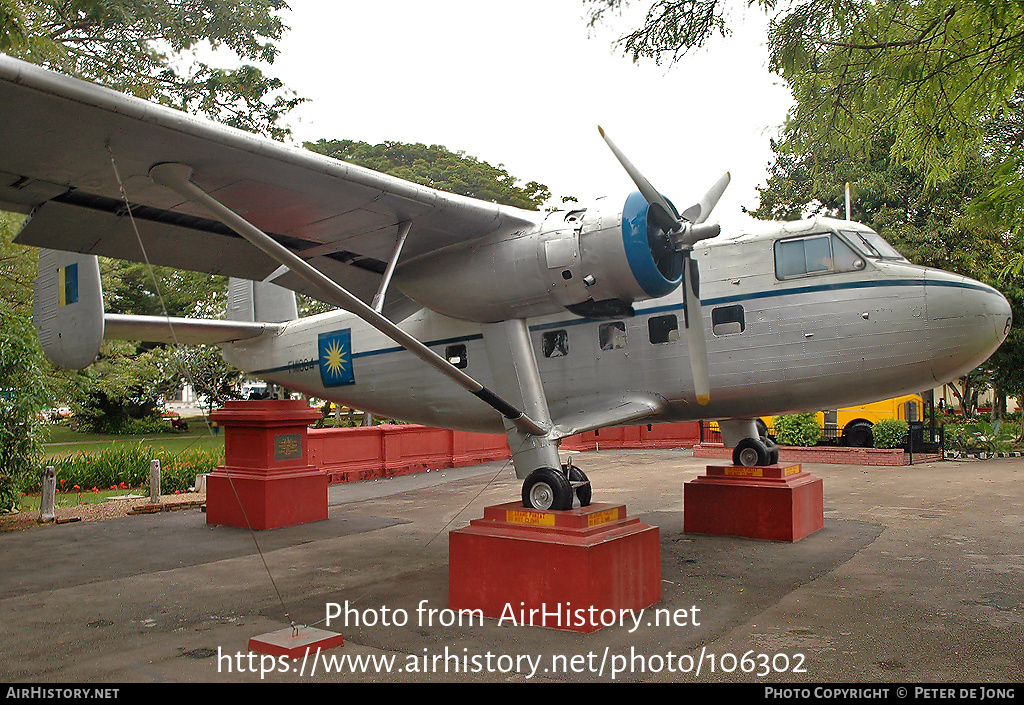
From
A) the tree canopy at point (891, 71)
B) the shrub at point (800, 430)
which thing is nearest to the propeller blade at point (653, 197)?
the tree canopy at point (891, 71)

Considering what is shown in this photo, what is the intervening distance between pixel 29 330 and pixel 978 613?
14.3m

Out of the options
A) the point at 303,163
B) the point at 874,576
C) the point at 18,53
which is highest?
the point at 18,53

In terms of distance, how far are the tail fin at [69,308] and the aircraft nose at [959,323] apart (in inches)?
362

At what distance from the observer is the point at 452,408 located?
9.66 m

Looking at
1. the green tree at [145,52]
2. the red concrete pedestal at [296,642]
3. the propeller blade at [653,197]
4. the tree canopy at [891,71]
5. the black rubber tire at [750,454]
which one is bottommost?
the red concrete pedestal at [296,642]

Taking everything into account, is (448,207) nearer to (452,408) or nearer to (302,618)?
(452,408)

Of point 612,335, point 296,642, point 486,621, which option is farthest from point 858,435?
point 296,642

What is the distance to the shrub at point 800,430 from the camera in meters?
22.6

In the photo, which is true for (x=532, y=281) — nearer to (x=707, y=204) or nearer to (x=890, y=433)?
(x=707, y=204)

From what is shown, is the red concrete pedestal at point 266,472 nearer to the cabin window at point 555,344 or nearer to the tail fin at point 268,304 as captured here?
the tail fin at point 268,304

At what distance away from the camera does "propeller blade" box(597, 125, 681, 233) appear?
22.6 feet

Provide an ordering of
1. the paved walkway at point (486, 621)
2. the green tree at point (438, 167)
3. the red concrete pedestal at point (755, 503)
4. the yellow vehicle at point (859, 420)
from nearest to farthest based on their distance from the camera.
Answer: the paved walkway at point (486, 621)
the red concrete pedestal at point (755, 503)
the yellow vehicle at point (859, 420)
the green tree at point (438, 167)

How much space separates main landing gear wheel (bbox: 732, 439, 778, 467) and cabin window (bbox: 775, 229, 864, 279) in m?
3.35

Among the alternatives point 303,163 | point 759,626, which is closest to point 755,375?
point 759,626
